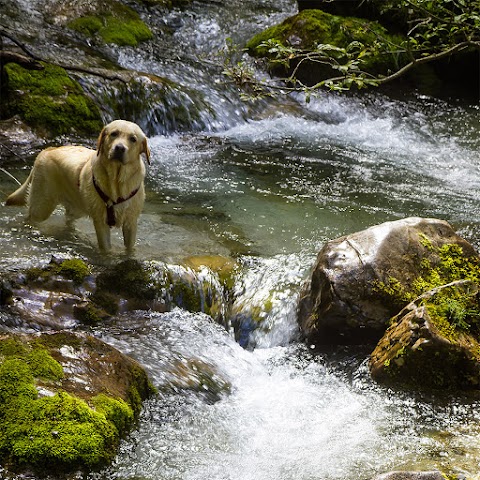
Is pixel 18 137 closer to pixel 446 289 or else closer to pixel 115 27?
pixel 115 27

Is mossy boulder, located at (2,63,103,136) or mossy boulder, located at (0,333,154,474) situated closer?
mossy boulder, located at (0,333,154,474)

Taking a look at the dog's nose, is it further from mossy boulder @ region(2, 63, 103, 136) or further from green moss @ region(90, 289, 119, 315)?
mossy boulder @ region(2, 63, 103, 136)

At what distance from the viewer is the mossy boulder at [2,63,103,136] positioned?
33.6 ft

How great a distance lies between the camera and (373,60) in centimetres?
1498

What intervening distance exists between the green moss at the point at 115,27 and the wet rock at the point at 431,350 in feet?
34.1

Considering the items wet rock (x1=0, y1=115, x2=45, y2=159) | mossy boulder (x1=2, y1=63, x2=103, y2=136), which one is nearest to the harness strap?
wet rock (x1=0, y1=115, x2=45, y2=159)

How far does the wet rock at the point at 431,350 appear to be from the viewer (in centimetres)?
515

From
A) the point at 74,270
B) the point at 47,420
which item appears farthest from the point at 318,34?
the point at 47,420

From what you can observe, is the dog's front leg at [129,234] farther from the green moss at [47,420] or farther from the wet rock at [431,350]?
the wet rock at [431,350]

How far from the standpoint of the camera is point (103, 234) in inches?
255

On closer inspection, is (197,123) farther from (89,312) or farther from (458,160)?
(89,312)

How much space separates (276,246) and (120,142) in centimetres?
219

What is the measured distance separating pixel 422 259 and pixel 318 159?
15.7 ft

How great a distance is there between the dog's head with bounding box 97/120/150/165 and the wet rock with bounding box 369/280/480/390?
8.66 feet
